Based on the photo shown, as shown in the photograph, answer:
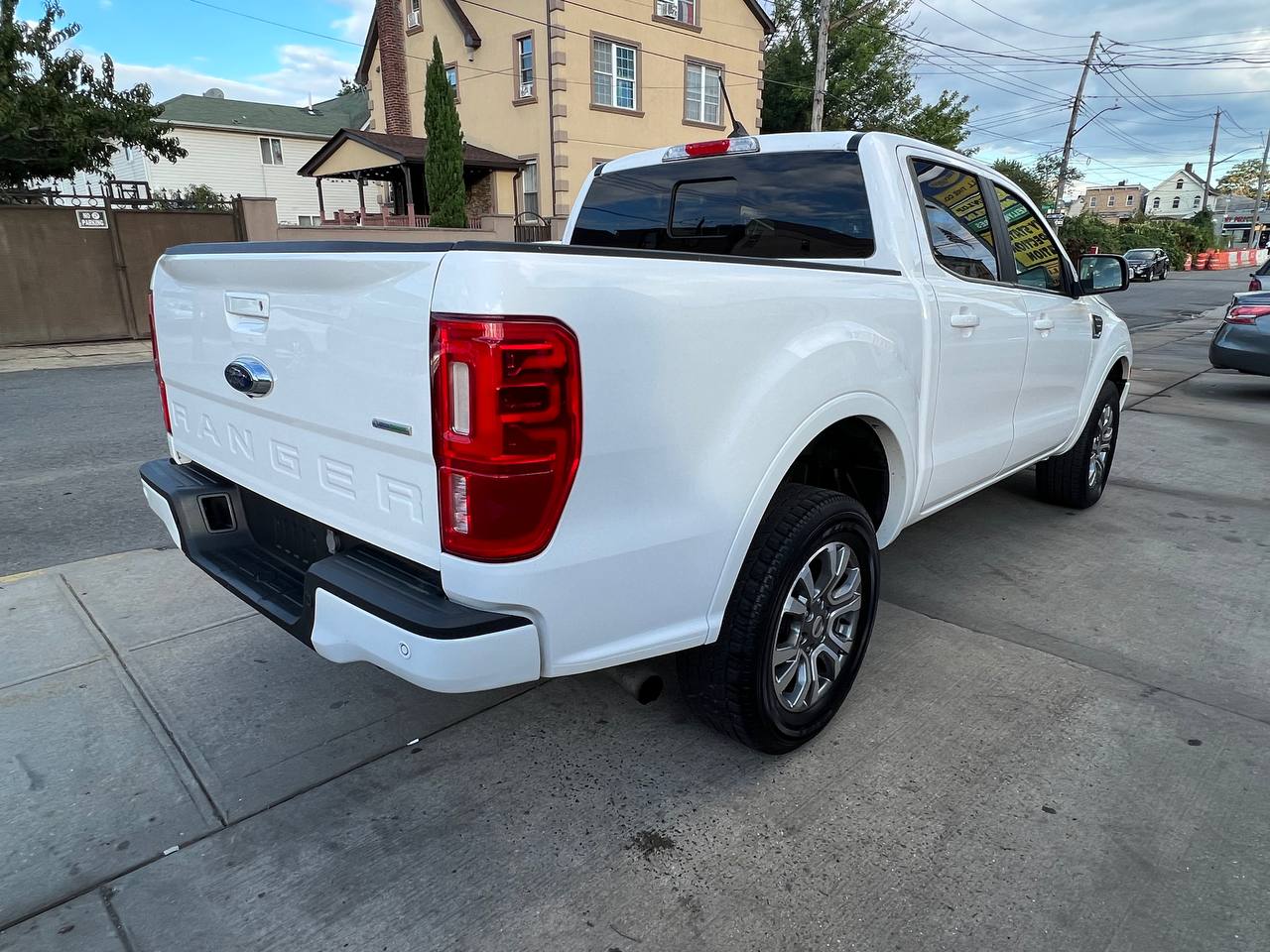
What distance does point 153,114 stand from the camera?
16766 millimetres

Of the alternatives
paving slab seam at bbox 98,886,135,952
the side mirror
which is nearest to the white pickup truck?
paving slab seam at bbox 98,886,135,952

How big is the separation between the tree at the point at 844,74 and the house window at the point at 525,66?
52.8 feet

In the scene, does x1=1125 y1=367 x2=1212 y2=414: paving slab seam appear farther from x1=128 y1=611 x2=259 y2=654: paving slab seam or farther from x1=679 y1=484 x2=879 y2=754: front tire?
x1=128 y1=611 x2=259 y2=654: paving slab seam

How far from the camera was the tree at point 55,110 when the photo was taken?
14148 mm

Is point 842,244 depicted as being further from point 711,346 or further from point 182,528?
point 182,528

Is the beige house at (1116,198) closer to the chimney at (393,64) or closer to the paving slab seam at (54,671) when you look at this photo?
the chimney at (393,64)

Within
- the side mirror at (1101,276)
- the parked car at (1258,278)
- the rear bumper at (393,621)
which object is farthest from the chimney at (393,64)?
the rear bumper at (393,621)

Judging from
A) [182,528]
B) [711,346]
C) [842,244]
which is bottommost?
[182,528]

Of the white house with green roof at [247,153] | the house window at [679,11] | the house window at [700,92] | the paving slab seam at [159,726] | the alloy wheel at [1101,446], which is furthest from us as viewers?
the white house with green roof at [247,153]

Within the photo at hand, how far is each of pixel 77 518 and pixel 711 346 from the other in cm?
448

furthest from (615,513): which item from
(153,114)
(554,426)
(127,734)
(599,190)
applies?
(153,114)

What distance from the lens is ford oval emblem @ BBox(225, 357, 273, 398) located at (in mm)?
2307

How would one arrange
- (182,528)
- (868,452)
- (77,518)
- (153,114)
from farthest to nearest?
1. (153,114)
2. (77,518)
3. (868,452)
4. (182,528)

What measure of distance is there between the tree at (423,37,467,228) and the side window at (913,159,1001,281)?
18.7 metres
